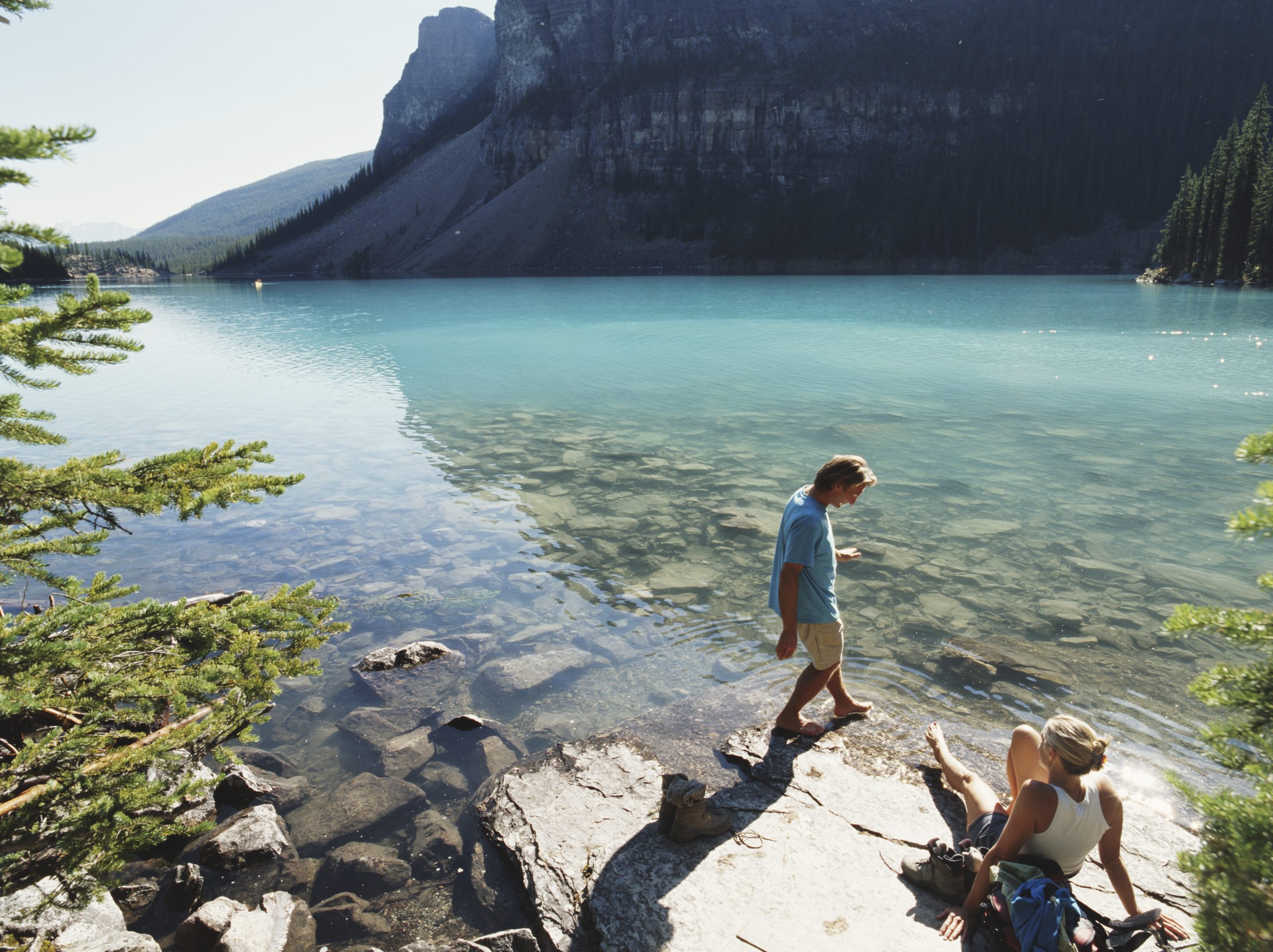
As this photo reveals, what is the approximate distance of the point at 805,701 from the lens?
18.9ft

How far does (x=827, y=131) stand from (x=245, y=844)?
165395 millimetres

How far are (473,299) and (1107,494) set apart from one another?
6151cm

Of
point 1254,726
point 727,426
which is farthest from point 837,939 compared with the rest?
point 727,426

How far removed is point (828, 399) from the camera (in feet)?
71.2

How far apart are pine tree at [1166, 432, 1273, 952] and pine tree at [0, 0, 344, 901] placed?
3885mm

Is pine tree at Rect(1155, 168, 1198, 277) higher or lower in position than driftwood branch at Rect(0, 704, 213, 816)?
higher

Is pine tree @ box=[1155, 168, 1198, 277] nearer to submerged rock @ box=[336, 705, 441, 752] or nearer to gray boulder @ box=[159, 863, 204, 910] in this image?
submerged rock @ box=[336, 705, 441, 752]

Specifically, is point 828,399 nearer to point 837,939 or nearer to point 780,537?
point 780,537

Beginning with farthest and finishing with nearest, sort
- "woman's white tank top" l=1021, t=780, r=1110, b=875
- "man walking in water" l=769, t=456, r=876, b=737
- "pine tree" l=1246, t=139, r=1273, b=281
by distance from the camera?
"pine tree" l=1246, t=139, r=1273, b=281, "man walking in water" l=769, t=456, r=876, b=737, "woman's white tank top" l=1021, t=780, r=1110, b=875

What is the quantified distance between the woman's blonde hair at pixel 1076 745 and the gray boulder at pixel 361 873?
397 centimetres

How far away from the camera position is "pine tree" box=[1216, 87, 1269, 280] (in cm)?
6569

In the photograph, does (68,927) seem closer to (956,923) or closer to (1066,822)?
(956,923)

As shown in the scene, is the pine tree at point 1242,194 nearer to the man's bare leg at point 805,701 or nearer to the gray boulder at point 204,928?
the man's bare leg at point 805,701

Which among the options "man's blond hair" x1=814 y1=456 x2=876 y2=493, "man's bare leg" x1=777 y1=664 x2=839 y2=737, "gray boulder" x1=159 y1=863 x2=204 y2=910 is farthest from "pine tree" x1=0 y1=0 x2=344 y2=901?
"man's bare leg" x1=777 y1=664 x2=839 y2=737
